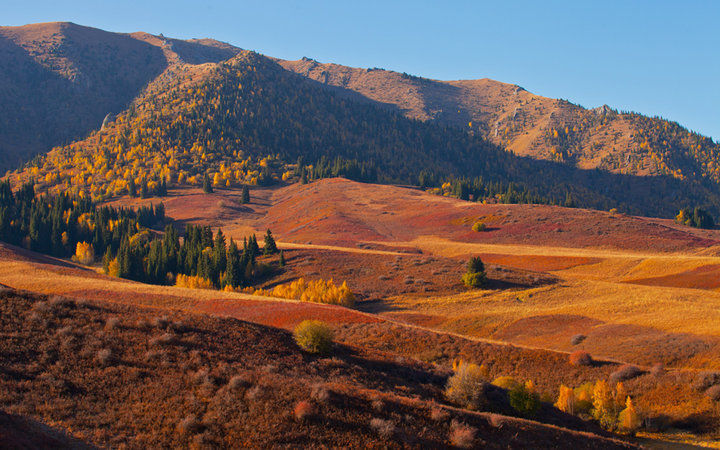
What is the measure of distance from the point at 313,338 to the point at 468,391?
9.17 meters

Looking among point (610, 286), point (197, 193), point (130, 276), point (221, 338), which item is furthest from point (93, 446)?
point (197, 193)

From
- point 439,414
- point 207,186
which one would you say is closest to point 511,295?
point 439,414

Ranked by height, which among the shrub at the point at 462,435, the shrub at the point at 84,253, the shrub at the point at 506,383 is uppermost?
the shrub at the point at 462,435

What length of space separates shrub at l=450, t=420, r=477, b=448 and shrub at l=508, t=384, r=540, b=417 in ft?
23.5

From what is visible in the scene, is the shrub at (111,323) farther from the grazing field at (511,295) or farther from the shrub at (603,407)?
the shrub at (603,407)

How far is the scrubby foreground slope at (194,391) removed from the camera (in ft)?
54.4

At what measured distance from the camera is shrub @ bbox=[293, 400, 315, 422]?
1775 cm

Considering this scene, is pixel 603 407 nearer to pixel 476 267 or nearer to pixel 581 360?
pixel 581 360

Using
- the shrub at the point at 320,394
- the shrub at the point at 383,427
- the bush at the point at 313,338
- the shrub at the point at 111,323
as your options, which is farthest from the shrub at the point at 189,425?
the bush at the point at 313,338

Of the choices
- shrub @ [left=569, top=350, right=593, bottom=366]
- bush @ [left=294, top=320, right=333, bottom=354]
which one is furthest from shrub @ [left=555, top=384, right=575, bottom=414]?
bush @ [left=294, top=320, right=333, bottom=354]

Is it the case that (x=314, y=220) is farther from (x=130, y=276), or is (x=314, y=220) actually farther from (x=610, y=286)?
(x=610, y=286)

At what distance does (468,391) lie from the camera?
24266 millimetres

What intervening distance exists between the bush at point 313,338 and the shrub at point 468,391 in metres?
7.57

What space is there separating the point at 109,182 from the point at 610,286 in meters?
194
